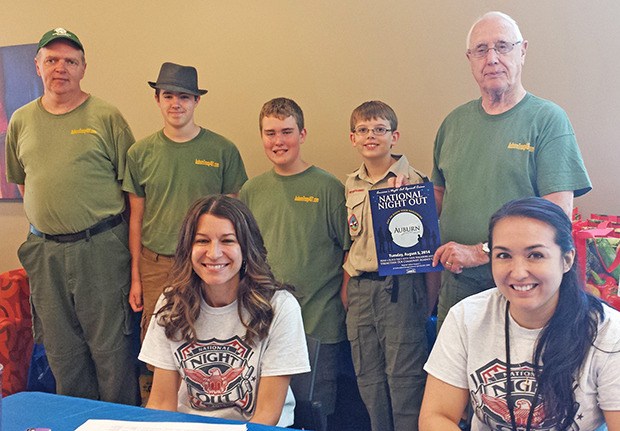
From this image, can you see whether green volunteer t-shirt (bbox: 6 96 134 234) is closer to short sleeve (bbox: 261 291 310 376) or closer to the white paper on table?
short sleeve (bbox: 261 291 310 376)

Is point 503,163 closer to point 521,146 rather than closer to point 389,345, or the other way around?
point 521,146

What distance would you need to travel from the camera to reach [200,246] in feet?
6.52

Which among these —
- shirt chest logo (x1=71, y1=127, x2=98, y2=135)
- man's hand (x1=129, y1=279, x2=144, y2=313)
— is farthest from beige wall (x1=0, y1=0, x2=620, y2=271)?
man's hand (x1=129, y1=279, x2=144, y2=313)

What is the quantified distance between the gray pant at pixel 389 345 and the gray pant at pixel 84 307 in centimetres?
123

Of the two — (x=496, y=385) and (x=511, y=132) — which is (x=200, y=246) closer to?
(x=496, y=385)

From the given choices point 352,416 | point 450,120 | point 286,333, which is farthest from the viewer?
point 352,416

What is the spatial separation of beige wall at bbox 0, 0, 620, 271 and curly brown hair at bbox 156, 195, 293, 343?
167 centimetres

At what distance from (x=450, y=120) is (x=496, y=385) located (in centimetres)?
130

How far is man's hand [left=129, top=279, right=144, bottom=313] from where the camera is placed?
3141 mm

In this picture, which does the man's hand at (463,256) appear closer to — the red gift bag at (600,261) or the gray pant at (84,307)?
the red gift bag at (600,261)

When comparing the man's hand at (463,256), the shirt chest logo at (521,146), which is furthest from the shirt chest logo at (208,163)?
the shirt chest logo at (521,146)

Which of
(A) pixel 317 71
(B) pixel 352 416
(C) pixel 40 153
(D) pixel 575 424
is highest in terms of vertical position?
(A) pixel 317 71

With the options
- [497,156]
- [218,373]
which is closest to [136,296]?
[218,373]

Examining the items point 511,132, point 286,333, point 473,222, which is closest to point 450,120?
point 511,132
